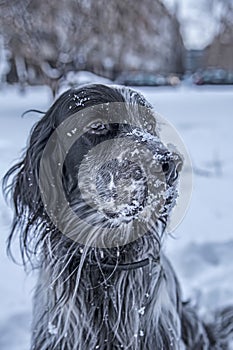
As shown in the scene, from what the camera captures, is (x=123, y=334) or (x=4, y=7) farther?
(x=4, y=7)

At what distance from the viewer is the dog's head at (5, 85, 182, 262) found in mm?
1812

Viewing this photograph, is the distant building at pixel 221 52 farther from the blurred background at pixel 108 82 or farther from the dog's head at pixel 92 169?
the dog's head at pixel 92 169

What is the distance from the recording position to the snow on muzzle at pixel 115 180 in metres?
1.70

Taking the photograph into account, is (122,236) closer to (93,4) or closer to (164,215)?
(164,215)

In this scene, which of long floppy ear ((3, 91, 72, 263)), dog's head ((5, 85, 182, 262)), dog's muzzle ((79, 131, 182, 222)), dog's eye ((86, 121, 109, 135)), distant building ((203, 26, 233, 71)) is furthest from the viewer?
distant building ((203, 26, 233, 71))

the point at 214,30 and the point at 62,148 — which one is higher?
the point at 62,148

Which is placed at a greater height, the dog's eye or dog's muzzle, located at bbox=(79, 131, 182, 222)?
the dog's eye

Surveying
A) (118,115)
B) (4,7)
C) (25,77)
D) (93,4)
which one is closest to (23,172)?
(118,115)

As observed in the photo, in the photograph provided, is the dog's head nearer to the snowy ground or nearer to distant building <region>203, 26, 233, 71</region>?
the snowy ground

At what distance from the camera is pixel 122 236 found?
1945mm

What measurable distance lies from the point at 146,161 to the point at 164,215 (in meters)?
0.28

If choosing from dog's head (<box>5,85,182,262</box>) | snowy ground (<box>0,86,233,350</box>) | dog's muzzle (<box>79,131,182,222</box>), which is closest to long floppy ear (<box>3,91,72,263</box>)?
dog's head (<box>5,85,182,262</box>)

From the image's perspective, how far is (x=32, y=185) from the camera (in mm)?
2043

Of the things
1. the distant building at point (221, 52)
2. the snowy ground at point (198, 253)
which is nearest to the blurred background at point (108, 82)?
the snowy ground at point (198, 253)
